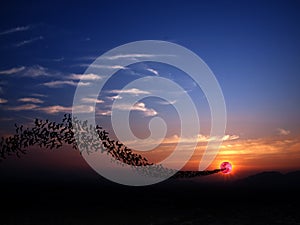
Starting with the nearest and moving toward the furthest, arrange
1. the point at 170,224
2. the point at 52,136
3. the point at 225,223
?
the point at 52,136 < the point at 225,223 < the point at 170,224

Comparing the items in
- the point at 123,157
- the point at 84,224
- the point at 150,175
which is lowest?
the point at 84,224

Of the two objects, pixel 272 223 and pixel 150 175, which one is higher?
pixel 150 175

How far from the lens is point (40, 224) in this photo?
39156mm

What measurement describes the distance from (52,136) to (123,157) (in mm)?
2011

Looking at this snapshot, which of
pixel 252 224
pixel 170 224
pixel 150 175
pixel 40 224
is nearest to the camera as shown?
pixel 150 175

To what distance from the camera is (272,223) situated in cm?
2855

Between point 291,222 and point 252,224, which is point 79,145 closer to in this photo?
point 252,224

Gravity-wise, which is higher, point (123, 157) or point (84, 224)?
point (123, 157)

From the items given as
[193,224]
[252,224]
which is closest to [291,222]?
[252,224]

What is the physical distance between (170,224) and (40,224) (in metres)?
17.4

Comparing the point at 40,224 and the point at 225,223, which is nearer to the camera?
the point at 225,223

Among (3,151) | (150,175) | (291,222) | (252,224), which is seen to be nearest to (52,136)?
(3,151)

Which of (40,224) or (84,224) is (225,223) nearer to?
(84,224)

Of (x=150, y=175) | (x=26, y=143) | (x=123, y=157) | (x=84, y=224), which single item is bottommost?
(x=84, y=224)
